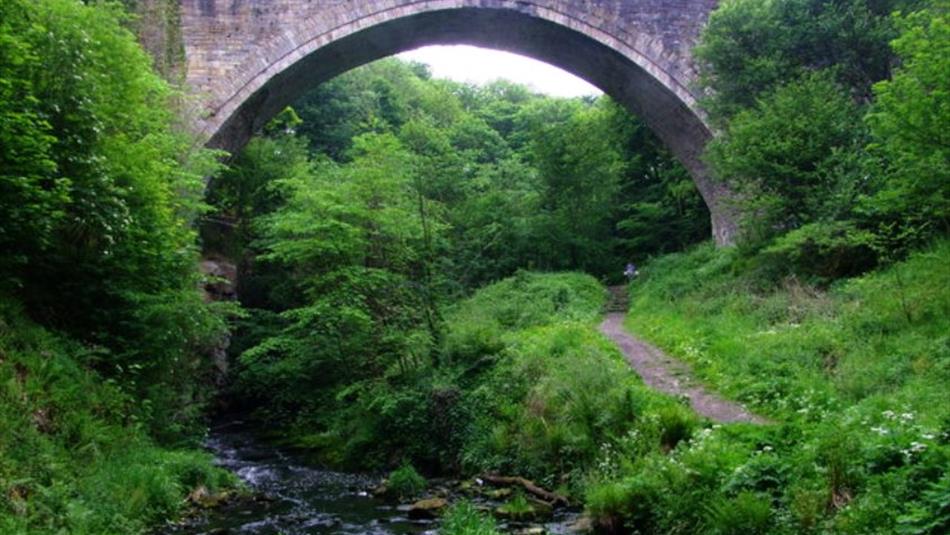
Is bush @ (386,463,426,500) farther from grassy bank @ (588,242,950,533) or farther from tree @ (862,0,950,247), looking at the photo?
tree @ (862,0,950,247)

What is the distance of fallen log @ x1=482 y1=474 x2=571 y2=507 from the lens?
30.5 ft

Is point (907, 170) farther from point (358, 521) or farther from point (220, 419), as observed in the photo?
point (220, 419)

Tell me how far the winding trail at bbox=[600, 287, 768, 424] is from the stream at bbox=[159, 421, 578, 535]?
2382 millimetres

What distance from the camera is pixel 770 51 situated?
58.9ft

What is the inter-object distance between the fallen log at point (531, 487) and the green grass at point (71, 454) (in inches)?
152

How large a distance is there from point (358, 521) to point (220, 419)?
37.4 ft

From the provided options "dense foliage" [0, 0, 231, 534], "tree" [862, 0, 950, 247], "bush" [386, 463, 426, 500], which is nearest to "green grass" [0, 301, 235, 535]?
"dense foliage" [0, 0, 231, 534]

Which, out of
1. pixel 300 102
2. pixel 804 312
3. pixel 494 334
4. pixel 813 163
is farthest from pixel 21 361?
pixel 300 102

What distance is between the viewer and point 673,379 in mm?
11883

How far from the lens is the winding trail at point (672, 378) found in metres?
9.56

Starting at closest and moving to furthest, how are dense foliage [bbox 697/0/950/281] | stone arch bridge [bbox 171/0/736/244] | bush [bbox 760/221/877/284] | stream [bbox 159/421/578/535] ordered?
stream [bbox 159/421/578/535], dense foliage [bbox 697/0/950/281], bush [bbox 760/221/877/284], stone arch bridge [bbox 171/0/736/244]

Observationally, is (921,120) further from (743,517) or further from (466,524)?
(466,524)

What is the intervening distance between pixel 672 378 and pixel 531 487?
3381mm

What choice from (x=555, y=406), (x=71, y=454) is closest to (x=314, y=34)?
(x=555, y=406)
